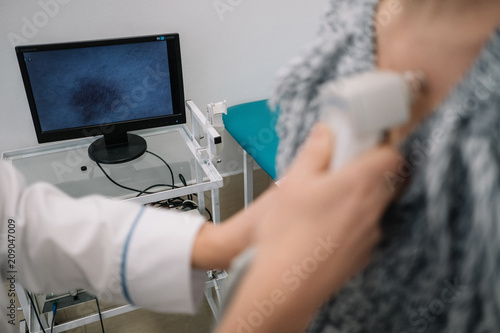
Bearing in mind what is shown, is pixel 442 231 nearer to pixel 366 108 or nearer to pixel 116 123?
pixel 366 108

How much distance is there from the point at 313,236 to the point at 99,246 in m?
0.28

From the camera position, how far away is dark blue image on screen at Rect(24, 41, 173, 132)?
3.90 feet

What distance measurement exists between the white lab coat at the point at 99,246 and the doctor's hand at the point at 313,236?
0.44 feet

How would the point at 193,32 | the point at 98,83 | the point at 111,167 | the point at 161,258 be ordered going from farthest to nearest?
the point at 193,32 < the point at 111,167 < the point at 98,83 < the point at 161,258

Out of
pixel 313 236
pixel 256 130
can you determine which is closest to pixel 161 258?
pixel 313 236

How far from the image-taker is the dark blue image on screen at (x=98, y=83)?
3.90ft

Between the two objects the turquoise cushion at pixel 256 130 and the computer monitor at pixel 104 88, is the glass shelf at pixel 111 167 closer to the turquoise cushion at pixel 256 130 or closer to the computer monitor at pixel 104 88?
the computer monitor at pixel 104 88

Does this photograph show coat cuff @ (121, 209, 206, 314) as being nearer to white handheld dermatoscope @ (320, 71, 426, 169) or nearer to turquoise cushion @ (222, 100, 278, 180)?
white handheld dermatoscope @ (320, 71, 426, 169)

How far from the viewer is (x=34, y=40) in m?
1.33

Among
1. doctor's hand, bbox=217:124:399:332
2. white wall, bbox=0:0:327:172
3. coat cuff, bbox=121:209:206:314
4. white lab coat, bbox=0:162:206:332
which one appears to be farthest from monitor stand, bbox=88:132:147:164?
doctor's hand, bbox=217:124:399:332

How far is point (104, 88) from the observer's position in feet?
4.13

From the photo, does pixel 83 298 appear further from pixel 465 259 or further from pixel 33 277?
pixel 465 259

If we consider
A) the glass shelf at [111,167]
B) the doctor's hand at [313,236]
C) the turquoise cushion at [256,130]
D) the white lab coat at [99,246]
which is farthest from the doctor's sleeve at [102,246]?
the turquoise cushion at [256,130]

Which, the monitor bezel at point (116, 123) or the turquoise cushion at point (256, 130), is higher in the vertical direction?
the monitor bezel at point (116, 123)
